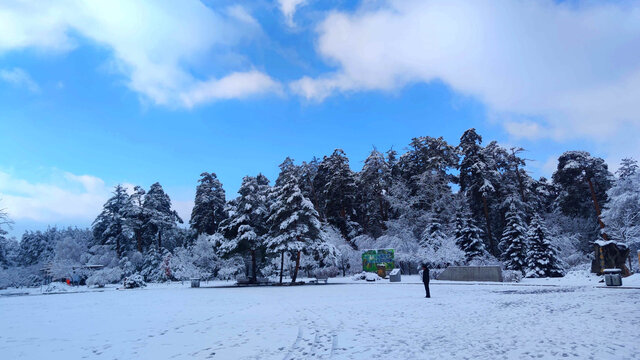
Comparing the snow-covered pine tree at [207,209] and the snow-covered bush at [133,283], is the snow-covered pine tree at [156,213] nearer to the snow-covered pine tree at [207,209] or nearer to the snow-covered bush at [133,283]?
the snow-covered pine tree at [207,209]

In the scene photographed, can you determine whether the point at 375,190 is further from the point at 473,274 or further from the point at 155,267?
the point at 155,267

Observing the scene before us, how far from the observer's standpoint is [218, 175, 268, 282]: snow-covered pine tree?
36406mm

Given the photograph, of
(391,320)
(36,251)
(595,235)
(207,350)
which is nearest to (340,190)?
(595,235)

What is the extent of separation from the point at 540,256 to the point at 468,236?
27.0ft

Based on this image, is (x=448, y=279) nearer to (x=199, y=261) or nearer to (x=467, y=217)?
(x=467, y=217)

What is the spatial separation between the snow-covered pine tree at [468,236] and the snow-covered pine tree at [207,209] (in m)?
35.1

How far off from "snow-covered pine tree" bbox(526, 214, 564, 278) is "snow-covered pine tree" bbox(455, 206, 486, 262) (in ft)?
19.2

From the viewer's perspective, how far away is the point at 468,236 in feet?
137

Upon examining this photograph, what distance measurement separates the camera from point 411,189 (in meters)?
52.9

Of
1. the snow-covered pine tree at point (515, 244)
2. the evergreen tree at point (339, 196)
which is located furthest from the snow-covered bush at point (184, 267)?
the snow-covered pine tree at point (515, 244)

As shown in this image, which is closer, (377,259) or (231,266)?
(377,259)

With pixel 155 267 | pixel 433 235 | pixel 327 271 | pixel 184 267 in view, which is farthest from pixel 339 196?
pixel 155 267

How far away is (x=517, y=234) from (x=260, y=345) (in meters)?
37.0

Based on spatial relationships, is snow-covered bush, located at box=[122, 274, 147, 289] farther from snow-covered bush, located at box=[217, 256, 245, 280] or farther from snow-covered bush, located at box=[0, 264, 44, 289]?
snow-covered bush, located at box=[0, 264, 44, 289]
